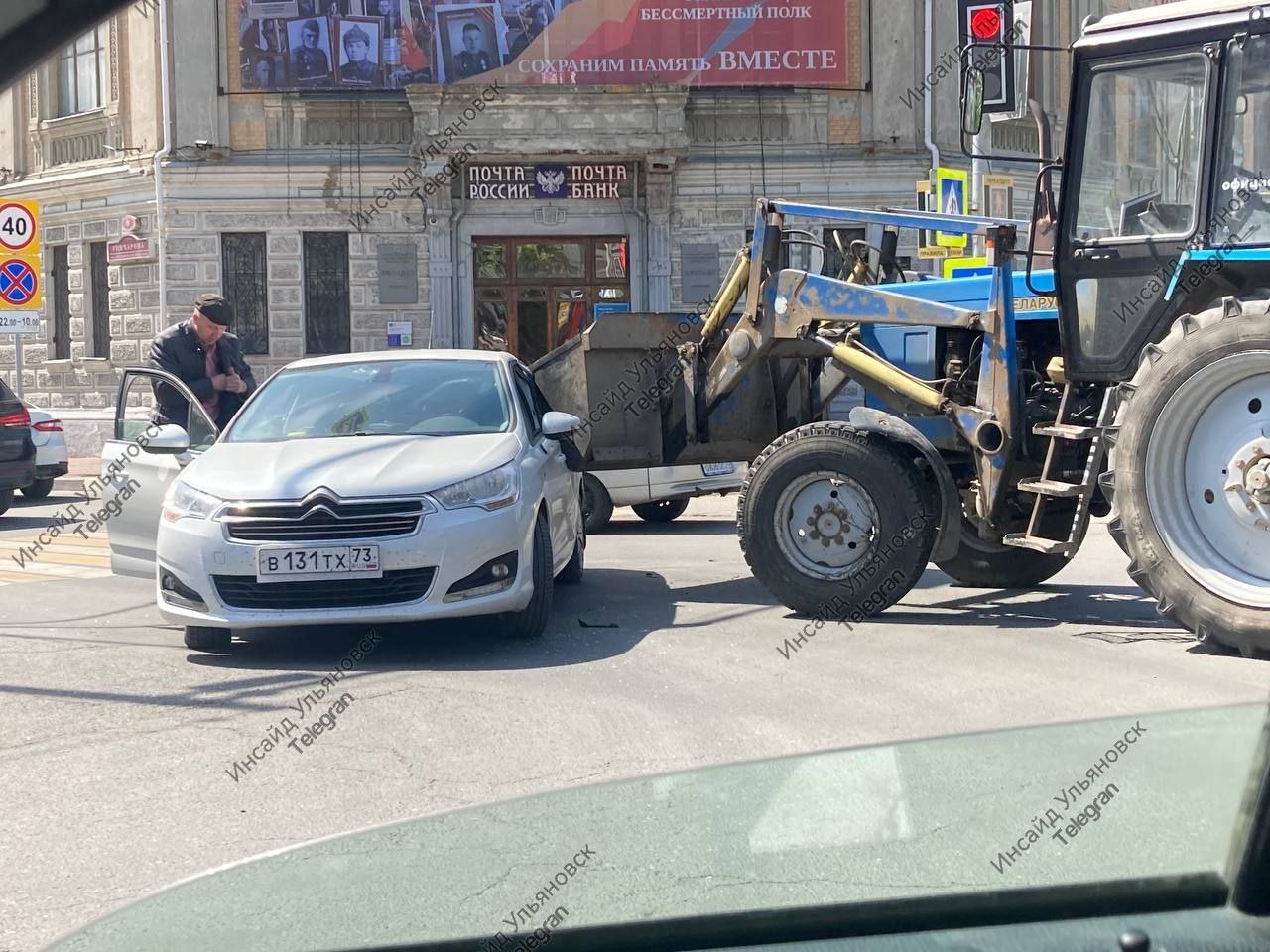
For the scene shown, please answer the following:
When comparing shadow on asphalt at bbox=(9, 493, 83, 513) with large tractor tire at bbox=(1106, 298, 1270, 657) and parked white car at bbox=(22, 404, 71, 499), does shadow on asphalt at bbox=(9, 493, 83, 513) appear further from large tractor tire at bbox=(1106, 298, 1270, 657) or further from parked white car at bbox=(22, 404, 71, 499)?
large tractor tire at bbox=(1106, 298, 1270, 657)

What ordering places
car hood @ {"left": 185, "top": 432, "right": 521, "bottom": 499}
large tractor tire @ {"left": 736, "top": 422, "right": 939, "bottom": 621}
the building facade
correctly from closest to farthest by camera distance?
car hood @ {"left": 185, "top": 432, "right": 521, "bottom": 499} < large tractor tire @ {"left": 736, "top": 422, "right": 939, "bottom": 621} < the building facade

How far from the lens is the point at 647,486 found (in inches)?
514

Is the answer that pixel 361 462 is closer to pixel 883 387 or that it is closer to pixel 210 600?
pixel 210 600

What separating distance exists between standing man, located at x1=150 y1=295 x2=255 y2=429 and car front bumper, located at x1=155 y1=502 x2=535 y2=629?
3.82 metres

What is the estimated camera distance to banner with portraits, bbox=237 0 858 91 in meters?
24.8

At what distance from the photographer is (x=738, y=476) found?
43.8ft

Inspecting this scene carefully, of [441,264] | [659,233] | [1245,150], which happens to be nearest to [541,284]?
[441,264]

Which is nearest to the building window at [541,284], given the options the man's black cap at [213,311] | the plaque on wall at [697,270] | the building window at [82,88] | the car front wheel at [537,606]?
the plaque on wall at [697,270]

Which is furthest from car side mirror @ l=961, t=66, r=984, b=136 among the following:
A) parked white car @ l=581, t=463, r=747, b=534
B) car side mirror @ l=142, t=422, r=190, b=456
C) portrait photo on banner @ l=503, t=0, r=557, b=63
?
portrait photo on banner @ l=503, t=0, r=557, b=63

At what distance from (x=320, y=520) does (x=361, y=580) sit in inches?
13.3

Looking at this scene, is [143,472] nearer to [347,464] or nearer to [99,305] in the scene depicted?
[347,464]

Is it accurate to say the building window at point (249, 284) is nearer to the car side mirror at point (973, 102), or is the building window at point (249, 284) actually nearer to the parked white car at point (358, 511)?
the parked white car at point (358, 511)

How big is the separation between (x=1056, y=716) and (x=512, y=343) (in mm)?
20456

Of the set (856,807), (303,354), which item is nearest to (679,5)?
(303,354)
